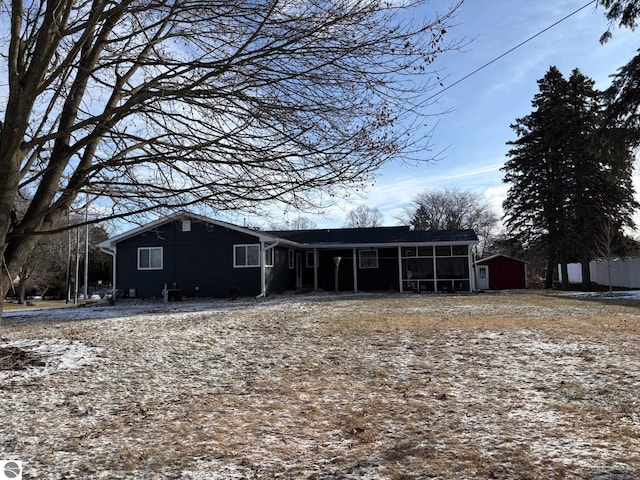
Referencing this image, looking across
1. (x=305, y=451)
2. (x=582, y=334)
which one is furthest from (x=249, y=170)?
(x=582, y=334)

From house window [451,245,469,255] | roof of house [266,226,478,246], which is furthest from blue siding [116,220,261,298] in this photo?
house window [451,245,469,255]

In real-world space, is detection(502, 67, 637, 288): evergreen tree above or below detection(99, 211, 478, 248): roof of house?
above

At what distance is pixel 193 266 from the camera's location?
21.1 m

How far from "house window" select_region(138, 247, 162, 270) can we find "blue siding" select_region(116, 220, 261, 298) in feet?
0.52

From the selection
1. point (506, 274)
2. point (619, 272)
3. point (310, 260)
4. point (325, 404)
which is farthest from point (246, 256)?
point (619, 272)

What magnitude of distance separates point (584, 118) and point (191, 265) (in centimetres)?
2404

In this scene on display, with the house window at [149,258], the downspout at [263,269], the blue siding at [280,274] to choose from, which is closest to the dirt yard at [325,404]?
the downspout at [263,269]

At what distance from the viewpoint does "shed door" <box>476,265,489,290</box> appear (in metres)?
32.4

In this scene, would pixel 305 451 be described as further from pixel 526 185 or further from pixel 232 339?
pixel 526 185

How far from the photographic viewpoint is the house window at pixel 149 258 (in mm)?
21500

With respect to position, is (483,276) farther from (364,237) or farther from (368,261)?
(364,237)

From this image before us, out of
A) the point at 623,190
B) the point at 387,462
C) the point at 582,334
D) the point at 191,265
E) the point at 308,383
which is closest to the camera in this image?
the point at 387,462

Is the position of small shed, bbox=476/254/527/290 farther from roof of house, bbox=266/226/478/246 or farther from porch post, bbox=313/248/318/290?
porch post, bbox=313/248/318/290

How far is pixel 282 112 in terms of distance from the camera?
5.58 m
